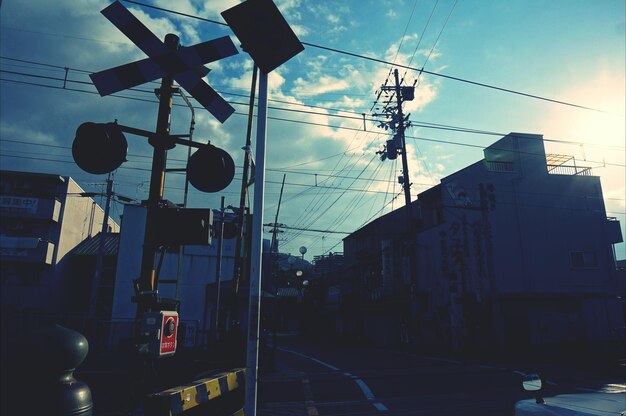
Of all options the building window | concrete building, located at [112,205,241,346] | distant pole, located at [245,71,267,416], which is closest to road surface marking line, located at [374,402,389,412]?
distant pole, located at [245,71,267,416]

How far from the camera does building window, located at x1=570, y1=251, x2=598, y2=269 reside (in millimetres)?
24859

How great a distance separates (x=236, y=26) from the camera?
4.01 metres

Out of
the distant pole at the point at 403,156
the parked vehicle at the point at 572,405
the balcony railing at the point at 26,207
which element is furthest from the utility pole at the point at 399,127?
the balcony railing at the point at 26,207

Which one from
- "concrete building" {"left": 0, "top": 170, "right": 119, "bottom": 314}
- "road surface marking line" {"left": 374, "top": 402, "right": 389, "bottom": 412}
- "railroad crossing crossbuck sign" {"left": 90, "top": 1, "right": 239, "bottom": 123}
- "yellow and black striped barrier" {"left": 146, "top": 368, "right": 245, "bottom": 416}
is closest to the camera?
"yellow and black striped barrier" {"left": 146, "top": 368, "right": 245, "bottom": 416}

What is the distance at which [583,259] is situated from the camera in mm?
25047

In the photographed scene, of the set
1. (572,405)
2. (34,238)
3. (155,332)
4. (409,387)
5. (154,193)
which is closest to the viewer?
(572,405)

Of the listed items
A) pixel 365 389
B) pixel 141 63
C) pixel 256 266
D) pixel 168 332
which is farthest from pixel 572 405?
pixel 365 389

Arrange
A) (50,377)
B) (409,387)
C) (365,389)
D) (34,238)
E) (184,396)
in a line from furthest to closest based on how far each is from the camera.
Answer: (34,238) → (409,387) → (365,389) → (50,377) → (184,396)

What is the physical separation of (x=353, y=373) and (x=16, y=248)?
29.6m

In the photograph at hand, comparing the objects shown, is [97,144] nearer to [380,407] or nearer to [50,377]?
[50,377]

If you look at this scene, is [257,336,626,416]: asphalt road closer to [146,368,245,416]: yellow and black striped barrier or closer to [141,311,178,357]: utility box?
[146,368,245,416]: yellow and black striped barrier

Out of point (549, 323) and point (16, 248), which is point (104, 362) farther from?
point (549, 323)

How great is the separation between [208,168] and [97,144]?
50.8 inches

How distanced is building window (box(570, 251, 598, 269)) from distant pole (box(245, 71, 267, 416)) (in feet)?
91.9
